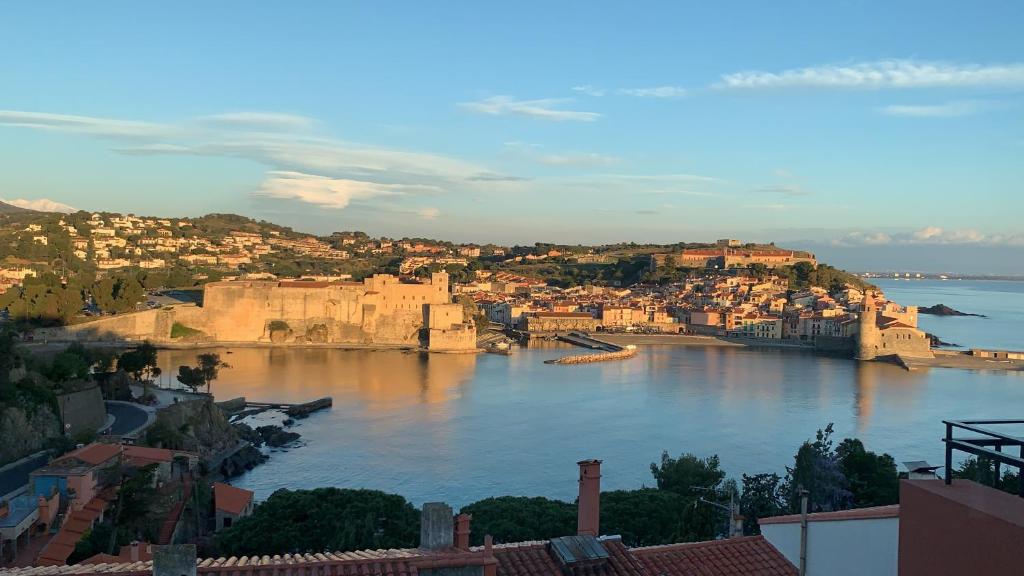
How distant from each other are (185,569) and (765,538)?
57.7 inches

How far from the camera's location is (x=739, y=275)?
1289 inches

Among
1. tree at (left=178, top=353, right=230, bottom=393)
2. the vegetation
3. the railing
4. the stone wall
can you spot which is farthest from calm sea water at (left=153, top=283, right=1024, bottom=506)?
the railing

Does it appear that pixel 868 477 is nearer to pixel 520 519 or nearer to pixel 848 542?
pixel 520 519

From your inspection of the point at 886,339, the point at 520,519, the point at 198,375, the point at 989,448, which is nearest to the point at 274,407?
the point at 198,375

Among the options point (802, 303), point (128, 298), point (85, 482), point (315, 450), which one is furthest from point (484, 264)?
point (85, 482)

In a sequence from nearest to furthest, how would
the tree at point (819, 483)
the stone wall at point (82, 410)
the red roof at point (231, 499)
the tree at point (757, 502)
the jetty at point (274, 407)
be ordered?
the tree at point (757, 502) → the tree at point (819, 483) → the red roof at point (231, 499) → the stone wall at point (82, 410) → the jetty at point (274, 407)

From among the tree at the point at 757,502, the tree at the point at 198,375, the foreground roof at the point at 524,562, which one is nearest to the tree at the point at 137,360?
the tree at the point at 198,375

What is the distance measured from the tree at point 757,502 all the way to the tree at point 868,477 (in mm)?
497

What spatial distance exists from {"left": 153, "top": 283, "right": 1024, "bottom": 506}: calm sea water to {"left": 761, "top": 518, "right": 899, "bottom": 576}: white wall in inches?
207

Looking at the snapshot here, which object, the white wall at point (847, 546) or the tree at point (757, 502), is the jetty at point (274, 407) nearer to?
the tree at point (757, 502)

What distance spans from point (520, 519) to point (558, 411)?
6914 millimetres

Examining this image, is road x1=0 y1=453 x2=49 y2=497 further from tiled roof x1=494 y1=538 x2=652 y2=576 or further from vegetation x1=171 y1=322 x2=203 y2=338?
vegetation x1=171 y1=322 x2=203 y2=338

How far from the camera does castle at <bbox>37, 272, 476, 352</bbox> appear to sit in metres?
21.4

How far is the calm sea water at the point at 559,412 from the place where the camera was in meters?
8.30
